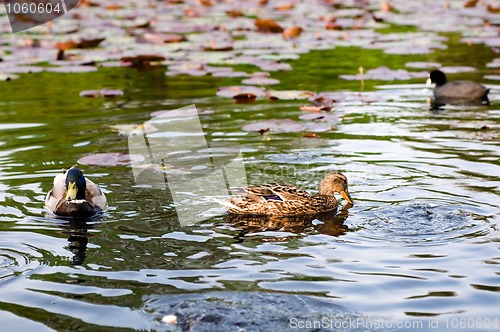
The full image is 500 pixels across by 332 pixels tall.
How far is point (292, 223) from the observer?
799 centimetres

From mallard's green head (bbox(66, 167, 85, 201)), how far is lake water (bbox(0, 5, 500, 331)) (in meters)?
0.28

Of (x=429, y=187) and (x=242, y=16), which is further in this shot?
(x=242, y=16)

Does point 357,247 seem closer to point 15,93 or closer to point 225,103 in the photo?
point 225,103

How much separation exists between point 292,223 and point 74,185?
6.73 ft

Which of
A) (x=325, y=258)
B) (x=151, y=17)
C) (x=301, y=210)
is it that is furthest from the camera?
(x=151, y=17)

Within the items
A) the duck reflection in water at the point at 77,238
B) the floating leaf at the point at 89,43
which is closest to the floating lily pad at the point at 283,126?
the duck reflection in water at the point at 77,238

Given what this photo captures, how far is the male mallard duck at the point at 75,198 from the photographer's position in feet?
26.5

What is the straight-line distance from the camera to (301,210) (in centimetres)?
826

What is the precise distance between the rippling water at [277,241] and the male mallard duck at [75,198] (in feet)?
0.43

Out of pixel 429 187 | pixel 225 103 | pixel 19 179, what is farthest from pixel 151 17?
pixel 429 187

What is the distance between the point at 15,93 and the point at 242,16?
8302 mm

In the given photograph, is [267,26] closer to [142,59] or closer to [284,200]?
[142,59]

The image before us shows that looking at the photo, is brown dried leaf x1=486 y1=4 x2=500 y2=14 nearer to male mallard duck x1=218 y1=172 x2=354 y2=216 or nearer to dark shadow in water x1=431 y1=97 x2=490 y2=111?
dark shadow in water x1=431 y1=97 x2=490 y2=111

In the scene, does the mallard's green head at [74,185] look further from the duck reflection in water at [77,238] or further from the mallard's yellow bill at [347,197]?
the mallard's yellow bill at [347,197]
